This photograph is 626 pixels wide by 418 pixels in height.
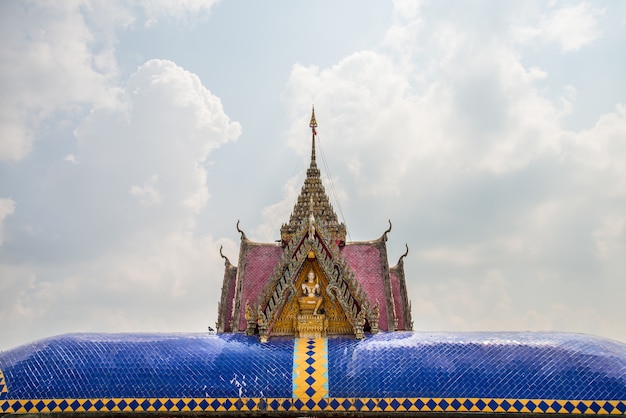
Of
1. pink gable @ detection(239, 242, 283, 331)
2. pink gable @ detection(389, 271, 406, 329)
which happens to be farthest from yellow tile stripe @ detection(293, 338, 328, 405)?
pink gable @ detection(389, 271, 406, 329)

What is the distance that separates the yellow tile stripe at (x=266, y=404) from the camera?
51.1 ft

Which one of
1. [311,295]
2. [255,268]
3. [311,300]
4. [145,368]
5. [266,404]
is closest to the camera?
[266,404]

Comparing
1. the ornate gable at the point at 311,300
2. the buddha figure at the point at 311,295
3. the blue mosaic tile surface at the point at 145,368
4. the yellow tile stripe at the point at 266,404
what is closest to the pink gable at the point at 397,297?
the ornate gable at the point at 311,300

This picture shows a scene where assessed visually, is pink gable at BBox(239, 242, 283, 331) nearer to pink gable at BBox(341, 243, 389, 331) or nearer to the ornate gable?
pink gable at BBox(341, 243, 389, 331)

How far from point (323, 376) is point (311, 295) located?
3.62 meters

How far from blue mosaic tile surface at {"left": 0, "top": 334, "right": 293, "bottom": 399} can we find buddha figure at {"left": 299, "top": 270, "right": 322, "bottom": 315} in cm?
165

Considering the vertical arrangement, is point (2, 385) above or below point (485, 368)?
below

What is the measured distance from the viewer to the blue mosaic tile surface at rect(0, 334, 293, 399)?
16062 millimetres

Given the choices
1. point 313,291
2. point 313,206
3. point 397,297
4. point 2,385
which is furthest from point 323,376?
point 313,206

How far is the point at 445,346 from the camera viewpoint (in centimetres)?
1733

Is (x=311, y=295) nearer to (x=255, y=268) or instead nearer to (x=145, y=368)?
(x=145, y=368)

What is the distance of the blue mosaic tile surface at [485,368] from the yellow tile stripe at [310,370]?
27 centimetres

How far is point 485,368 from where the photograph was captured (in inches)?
644

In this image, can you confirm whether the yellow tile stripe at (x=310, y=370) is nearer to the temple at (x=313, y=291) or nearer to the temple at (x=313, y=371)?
the temple at (x=313, y=371)
